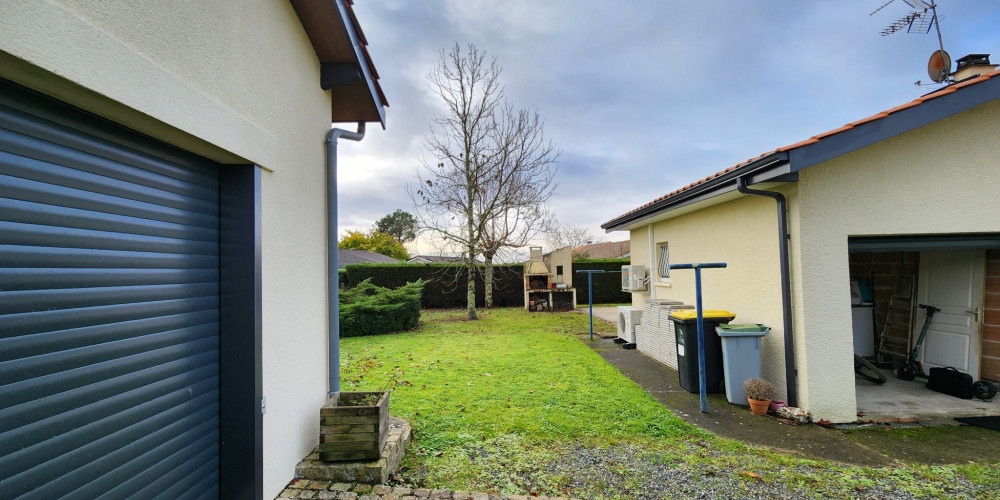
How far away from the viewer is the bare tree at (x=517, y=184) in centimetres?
1517

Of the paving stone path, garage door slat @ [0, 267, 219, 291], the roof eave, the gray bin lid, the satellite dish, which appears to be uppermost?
the satellite dish

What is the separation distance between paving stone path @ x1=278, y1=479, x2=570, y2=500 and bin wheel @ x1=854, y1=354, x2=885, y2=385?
5710 millimetres

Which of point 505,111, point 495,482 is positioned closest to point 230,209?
point 495,482

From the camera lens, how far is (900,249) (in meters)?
4.93

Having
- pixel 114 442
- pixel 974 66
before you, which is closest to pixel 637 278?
pixel 974 66

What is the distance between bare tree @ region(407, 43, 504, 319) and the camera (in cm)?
1478

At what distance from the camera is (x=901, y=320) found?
6672 millimetres

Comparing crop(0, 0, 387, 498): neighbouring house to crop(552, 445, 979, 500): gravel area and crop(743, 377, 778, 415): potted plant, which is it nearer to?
crop(552, 445, 979, 500): gravel area

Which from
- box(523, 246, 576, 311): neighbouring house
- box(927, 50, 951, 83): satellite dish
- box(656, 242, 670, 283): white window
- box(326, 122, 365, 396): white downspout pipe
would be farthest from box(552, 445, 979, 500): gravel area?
box(523, 246, 576, 311): neighbouring house

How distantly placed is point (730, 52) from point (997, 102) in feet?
18.0

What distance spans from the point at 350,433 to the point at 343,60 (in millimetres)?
3452

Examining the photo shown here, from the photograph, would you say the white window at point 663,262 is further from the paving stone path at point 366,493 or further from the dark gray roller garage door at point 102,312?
the dark gray roller garage door at point 102,312

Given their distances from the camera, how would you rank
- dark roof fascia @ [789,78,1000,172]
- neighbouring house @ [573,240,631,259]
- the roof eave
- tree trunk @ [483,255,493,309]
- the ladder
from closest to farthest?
the roof eave < dark roof fascia @ [789,78,1000,172] < the ladder < tree trunk @ [483,255,493,309] < neighbouring house @ [573,240,631,259]

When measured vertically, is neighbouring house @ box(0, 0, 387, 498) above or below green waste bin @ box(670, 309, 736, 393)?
above
